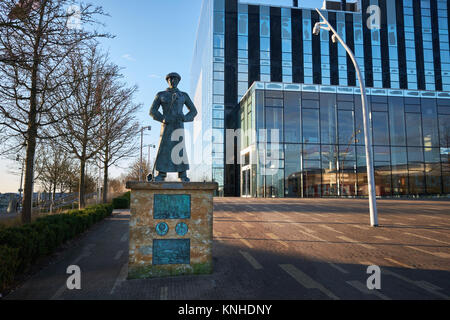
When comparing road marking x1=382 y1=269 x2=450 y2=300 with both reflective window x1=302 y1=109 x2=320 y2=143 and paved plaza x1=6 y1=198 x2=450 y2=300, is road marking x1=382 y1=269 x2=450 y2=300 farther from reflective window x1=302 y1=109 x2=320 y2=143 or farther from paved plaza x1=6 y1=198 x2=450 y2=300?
reflective window x1=302 y1=109 x2=320 y2=143

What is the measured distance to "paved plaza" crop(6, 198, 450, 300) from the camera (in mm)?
4719

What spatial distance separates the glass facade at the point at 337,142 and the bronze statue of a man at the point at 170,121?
74.8ft

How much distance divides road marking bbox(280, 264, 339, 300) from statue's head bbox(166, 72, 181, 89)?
4.65 metres

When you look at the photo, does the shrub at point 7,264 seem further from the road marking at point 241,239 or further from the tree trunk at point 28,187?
the road marking at point 241,239

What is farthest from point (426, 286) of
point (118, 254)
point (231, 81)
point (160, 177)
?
point (231, 81)

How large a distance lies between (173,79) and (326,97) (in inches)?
1080

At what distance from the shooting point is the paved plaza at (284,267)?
4719mm

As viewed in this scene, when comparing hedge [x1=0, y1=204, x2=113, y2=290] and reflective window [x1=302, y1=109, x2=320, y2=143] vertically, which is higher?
reflective window [x1=302, y1=109, x2=320, y2=143]

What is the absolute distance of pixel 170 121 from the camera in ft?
20.9

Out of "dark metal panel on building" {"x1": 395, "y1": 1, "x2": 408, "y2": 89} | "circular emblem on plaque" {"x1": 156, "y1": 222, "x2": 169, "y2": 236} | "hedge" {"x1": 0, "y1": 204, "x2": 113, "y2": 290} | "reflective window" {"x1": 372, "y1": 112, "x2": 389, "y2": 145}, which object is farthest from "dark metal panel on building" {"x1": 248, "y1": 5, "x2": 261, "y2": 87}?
"circular emblem on plaque" {"x1": 156, "y1": 222, "x2": 169, "y2": 236}

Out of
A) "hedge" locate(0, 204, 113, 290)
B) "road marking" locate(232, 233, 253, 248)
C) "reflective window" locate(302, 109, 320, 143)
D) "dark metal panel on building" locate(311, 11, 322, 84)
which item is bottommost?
"road marking" locate(232, 233, 253, 248)

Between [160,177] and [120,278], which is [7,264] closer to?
[120,278]

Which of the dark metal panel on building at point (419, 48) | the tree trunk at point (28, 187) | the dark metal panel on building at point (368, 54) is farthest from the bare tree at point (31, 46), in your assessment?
the dark metal panel on building at point (419, 48)
